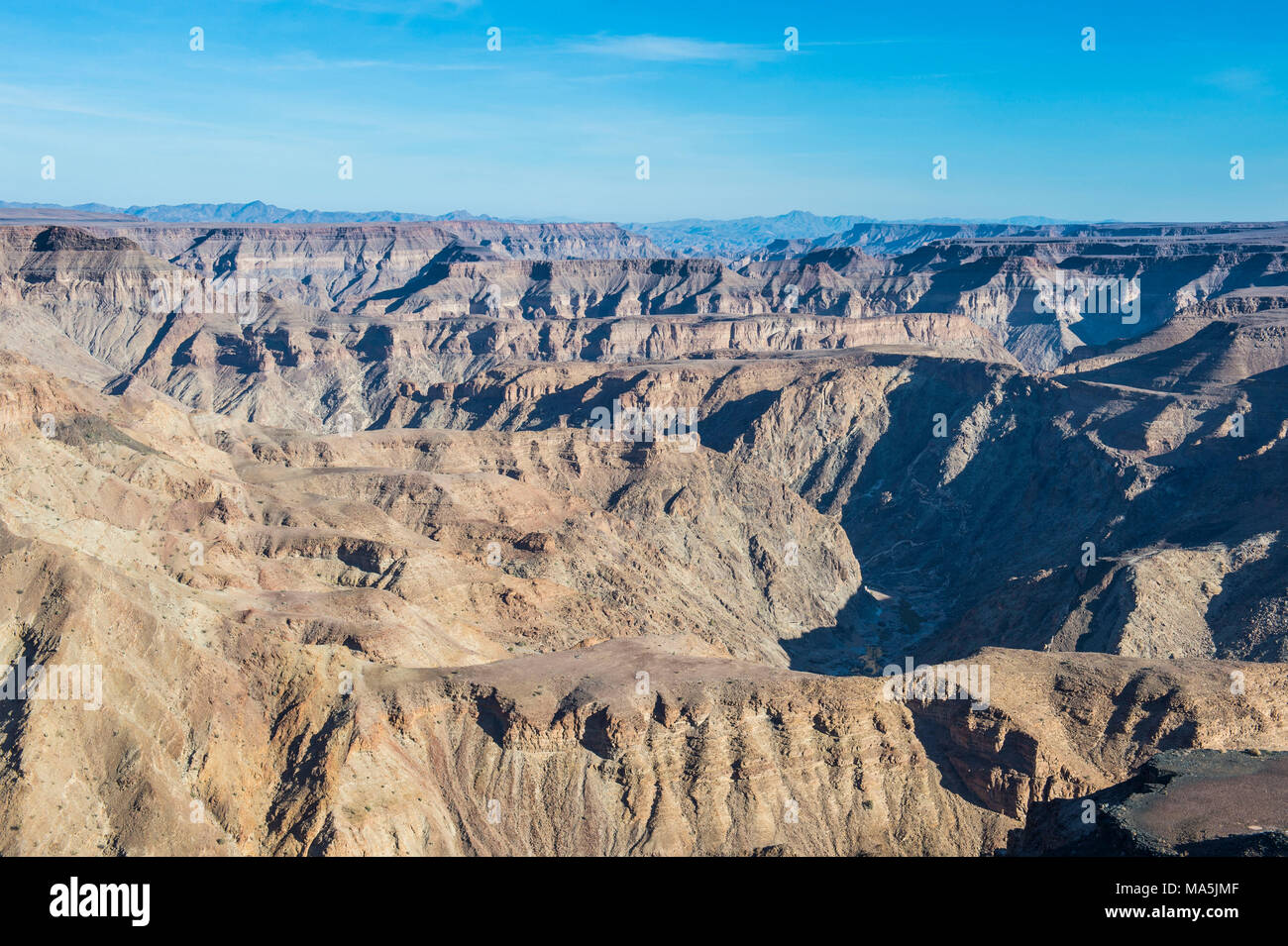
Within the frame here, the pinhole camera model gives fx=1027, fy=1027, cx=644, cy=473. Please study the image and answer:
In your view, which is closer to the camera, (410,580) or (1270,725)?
(1270,725)

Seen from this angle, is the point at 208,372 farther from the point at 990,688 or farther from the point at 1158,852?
the point at 1158,852

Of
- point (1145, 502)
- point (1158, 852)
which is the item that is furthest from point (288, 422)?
point (1158, 852)

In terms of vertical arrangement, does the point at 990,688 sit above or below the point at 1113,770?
above

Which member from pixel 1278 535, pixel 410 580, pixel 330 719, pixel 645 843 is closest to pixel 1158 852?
pixel 645 843

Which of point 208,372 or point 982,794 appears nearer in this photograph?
point 982,794

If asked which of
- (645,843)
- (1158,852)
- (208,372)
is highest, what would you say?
(208,372)

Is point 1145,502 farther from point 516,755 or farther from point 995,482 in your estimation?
point 516,755

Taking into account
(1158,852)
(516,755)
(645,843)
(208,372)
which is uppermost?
(208,372)

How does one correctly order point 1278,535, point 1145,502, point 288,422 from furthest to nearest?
point 288,422
point 1145,502
point 1278,535

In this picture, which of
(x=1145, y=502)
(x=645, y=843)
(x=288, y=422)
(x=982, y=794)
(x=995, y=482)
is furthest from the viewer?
(x=288, y=422)
